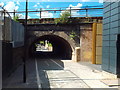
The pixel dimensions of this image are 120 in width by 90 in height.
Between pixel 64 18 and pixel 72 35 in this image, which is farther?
pixel 72 35

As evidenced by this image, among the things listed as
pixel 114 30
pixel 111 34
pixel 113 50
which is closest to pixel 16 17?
pixel 111 34

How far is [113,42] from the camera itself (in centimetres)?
1063

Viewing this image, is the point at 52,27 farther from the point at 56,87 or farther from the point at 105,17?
the point at 56,87

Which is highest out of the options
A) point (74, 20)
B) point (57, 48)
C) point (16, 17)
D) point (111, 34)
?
point (16, 17)

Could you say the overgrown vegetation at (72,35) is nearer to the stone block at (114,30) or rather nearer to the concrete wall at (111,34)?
the concrete wall at (111,34)

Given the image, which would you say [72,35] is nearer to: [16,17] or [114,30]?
[16,17]

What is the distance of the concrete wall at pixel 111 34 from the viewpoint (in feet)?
33.6

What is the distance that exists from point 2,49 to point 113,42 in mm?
6296

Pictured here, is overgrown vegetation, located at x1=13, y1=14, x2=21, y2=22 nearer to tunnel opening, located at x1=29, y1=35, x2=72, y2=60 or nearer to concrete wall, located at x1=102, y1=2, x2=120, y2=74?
tunnel opening, located at x1=29, y1=35, x2=72, y2=60

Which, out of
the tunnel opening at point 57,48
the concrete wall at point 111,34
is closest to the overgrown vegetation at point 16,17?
the tunnel opening at point 57,48

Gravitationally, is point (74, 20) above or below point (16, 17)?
below

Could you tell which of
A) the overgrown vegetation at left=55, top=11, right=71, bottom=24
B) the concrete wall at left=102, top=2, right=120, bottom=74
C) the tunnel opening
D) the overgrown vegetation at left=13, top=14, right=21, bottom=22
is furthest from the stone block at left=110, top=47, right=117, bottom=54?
the overgrown vegetation at left=13, top=14, right=21, bottom=22

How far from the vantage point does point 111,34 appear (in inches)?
430

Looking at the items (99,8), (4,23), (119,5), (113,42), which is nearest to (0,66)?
(4,23)
